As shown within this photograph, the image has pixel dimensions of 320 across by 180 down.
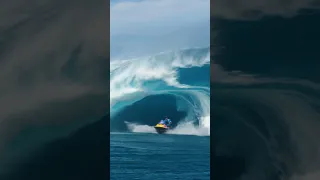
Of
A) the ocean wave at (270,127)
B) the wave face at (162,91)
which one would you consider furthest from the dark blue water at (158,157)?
the ocean wave at (270,127)

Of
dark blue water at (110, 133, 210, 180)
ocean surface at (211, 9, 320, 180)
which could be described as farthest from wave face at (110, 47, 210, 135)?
ocean surface at (211, 9, 320, 180)

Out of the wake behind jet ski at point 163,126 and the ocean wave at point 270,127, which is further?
the wake behind jet ski at point 163,126

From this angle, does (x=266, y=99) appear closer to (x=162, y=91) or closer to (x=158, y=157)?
(x=162, y=91)

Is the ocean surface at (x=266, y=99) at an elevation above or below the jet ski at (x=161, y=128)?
above

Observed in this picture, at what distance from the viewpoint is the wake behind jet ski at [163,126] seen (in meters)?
7.12

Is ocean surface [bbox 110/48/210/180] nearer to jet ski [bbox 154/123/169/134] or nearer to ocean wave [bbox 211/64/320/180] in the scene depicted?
jet ski [bbox 154/123/169/134]

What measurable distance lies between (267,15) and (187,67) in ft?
9.36

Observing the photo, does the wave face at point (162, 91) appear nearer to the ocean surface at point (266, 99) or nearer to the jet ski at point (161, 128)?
the jet ski at point (161, 128)

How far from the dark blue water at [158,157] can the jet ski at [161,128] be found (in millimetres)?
85

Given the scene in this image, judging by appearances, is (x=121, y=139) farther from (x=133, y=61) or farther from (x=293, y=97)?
(x=293, y=97)

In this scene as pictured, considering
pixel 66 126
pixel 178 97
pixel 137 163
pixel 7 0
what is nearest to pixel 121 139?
pixel 137 163

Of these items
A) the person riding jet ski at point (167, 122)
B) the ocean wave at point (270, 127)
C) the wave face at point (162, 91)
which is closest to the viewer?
the ocean wave at point (270, 127)

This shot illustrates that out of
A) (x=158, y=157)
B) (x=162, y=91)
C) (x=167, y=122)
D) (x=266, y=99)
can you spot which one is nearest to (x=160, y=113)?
(x=167, y=122)

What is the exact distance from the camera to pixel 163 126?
7180 millimetres
